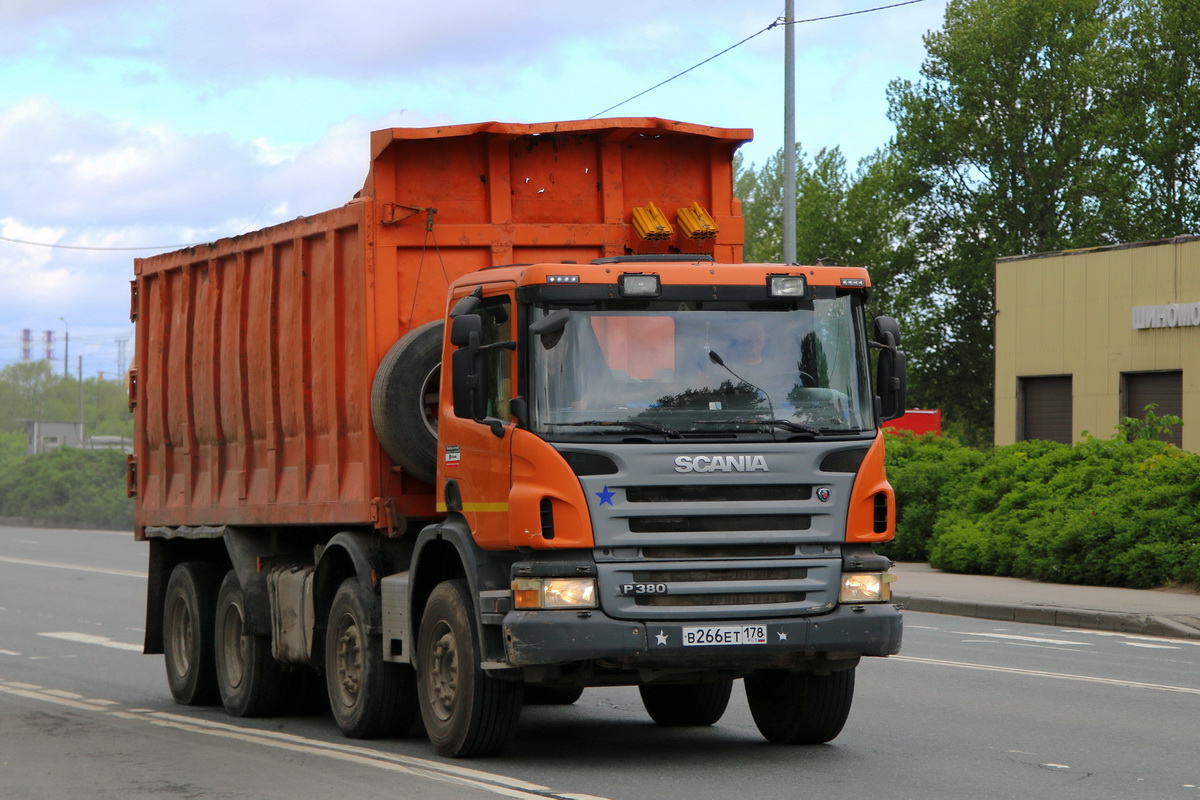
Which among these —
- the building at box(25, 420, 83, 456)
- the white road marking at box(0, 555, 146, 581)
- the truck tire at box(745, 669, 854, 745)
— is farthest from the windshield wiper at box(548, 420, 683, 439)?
the building at box(25, 420, 83, 456)

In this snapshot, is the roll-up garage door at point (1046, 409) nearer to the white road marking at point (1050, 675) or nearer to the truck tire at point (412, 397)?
the white road marking at point (1050, 675)

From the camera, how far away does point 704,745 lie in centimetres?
991

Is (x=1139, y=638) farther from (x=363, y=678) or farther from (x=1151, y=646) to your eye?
(x=363, y=678)

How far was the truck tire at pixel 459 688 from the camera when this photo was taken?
8938 mm

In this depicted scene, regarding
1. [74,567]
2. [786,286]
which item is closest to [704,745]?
[786,286]

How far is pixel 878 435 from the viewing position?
8883mm

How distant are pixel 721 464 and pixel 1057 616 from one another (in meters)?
11.4

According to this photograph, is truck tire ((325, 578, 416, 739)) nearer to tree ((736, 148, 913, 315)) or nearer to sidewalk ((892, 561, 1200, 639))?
sidewalk ((892, 561, 1200, 639))

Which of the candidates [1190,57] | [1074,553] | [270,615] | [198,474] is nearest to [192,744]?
[270,615]

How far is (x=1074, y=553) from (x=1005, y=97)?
41.8 metres

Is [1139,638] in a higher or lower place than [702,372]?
lower

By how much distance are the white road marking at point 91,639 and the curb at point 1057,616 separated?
28.9ft

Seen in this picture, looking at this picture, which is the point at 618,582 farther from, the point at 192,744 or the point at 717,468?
the point at 192,744

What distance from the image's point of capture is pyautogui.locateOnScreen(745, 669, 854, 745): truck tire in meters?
9.56
